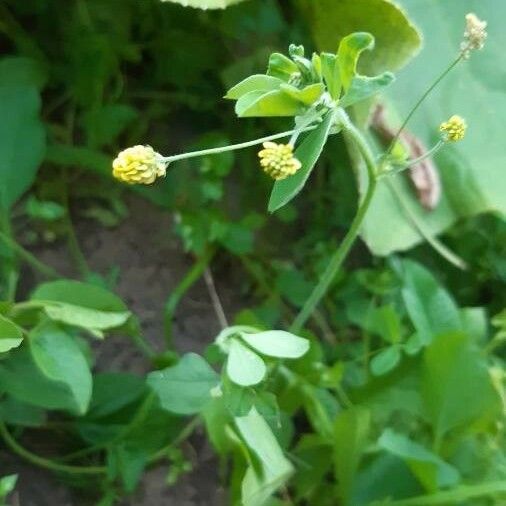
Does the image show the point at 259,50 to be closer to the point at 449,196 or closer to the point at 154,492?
the point at 449,196

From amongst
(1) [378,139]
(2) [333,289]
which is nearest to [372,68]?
(1) [378,139]

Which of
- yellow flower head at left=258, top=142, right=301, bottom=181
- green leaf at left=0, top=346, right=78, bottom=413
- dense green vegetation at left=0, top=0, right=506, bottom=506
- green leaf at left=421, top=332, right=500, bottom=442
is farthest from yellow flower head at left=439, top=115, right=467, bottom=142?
green leaf at left=0, top=346, right=78, bottom=413

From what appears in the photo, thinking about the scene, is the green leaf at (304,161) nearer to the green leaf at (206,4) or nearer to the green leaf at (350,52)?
the green leaf at (350,52)

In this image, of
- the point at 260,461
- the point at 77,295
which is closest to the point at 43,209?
the point at 77,295

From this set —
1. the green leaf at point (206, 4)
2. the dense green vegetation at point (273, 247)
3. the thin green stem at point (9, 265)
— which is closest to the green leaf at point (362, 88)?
the dense green vegetation at point (273, 247)

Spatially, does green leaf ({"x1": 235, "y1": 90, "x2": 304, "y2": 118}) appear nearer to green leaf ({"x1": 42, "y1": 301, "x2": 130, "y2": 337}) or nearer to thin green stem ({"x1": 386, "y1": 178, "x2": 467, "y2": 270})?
green leaf ({"x1": 42, "y1": 301, "x2": 130, "y2": 337})

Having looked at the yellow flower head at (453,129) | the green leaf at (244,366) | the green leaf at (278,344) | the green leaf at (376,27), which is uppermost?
the green leaf at (376,27)
